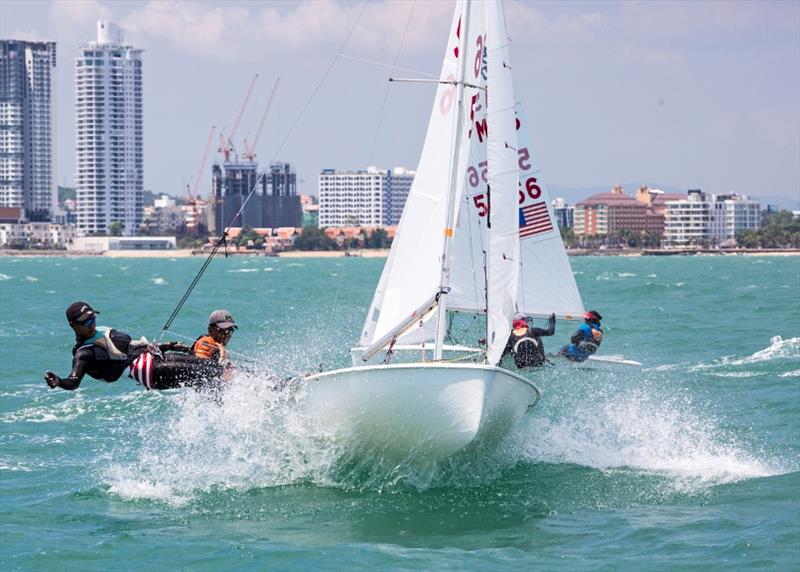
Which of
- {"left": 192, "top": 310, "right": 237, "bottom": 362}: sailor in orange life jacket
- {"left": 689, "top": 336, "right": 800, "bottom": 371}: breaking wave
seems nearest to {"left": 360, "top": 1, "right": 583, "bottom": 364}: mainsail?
{"left": 192, "top": 310, "right": 237, "bottom": 362}: sailor in orange life jacket

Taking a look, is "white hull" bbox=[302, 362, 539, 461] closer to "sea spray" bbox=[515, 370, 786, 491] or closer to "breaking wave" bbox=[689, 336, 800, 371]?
"sea spray" bbox=[515, 370, 786, 491]

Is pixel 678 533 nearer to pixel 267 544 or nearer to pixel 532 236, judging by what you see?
pixel 267 544

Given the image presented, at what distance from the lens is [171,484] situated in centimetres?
1524

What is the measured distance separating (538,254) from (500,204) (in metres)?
7.97

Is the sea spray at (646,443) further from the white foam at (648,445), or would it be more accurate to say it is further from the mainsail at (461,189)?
the mainsail at (461,189)

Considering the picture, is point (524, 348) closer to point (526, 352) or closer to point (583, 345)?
point (526, 352)

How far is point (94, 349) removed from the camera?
13.0 m

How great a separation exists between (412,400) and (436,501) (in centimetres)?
137

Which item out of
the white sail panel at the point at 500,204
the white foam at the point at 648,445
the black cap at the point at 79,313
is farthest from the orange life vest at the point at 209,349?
the white foam at the point at 648,445

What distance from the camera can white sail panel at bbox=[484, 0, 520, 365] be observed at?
1425 cm

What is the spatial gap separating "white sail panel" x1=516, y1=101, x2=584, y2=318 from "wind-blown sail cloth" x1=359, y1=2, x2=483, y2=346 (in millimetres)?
7360

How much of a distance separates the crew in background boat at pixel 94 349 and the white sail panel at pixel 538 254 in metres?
9.86

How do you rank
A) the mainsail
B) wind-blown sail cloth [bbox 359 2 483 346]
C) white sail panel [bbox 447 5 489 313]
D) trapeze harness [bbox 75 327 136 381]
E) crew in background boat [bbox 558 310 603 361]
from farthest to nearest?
crew in background boat [bbox 558 310 603 361] < white sail panel [bbox 447 5 489 313] < wind-blown sail cloth [bbox 359 2 483 346] < the mainsail < trapeze harness [bbox 75 327 136 381]

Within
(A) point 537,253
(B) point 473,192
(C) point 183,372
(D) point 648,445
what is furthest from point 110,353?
(A) point 537,253
